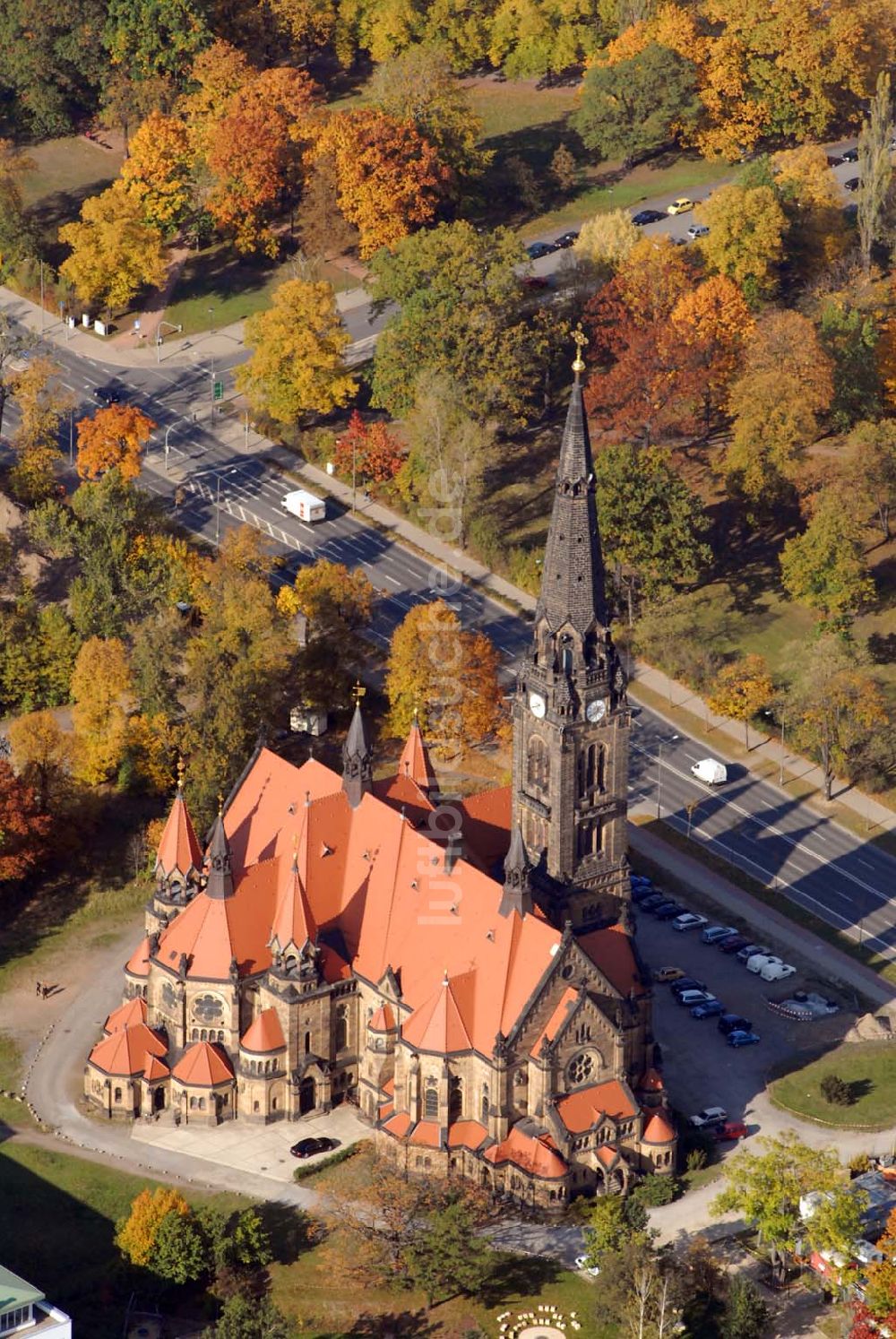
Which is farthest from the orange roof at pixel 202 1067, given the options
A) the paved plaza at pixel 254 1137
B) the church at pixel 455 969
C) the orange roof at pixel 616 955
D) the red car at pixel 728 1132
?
the red car at pixel 728 1132

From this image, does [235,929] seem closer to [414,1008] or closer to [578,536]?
[414,1008]

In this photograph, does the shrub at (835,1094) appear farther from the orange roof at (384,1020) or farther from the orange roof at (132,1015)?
the orange roof at (132,1015)

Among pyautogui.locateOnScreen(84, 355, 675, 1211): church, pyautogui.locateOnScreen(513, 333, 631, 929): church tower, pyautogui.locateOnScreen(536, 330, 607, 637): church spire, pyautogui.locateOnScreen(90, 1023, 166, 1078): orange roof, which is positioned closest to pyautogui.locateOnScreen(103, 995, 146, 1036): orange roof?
pyautogui.locateOnScreen(84, 355, 675, 1211): church

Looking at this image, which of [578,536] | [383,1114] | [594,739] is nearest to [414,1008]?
[383,1114]

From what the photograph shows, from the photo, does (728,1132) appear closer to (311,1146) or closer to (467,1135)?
(467,1135)

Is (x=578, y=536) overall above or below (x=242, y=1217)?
above

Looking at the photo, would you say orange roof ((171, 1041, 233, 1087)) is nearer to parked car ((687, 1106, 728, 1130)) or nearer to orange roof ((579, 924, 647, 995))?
orange roof ((579, 924, 647, 995))
